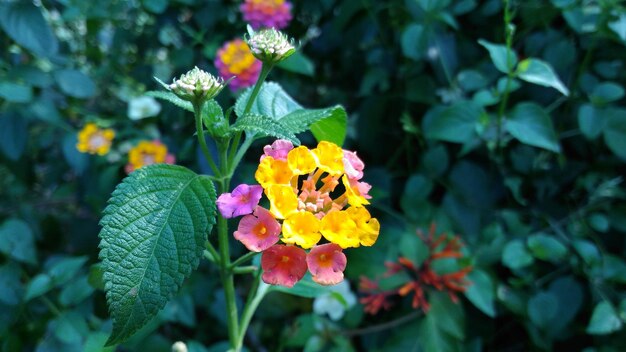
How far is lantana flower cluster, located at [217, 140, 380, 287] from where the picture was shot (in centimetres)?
44

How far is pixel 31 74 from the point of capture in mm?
1058

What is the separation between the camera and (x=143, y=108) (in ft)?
3.90

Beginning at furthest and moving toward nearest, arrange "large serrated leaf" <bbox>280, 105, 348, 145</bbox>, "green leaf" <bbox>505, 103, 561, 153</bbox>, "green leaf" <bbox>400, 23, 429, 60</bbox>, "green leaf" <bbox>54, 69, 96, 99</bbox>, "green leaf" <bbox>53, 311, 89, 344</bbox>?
1. "green leaf" <bbox>54, 69, 96, 99</bbox>
2. "green leaf" <bbox>400, 23, 429, 60</bbox>
3. "green leaf" <bbox>505, 103, 561, 153</bbox>
4. "green leaf" <bbox>53, 311, 89, 344</bbox>
5. "large serrated leaf" <bbox>280, 105, 348, 145</bbox>

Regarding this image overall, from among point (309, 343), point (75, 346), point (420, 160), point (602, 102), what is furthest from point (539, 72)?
point (75, 346)

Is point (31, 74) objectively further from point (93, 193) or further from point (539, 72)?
point (539, 72)

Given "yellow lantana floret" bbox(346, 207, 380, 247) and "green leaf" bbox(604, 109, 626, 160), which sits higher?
"yellow lantana floret" bbox(346, 207, 380, 247)

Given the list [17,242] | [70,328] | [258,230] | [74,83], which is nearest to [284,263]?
[258,230]

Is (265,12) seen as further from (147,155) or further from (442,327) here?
(442,327)

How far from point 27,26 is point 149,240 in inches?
31.7

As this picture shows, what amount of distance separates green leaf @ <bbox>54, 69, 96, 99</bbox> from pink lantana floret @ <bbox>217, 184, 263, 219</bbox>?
2.55 ft

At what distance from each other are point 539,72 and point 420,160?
321mm

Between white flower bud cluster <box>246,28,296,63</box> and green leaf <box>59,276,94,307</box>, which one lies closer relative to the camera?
white flower bud cluster <box>246,28,296,63</box>

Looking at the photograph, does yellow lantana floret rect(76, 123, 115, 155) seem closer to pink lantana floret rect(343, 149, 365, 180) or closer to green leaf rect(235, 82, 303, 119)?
green leaf rect(235, 82, 303, 119)

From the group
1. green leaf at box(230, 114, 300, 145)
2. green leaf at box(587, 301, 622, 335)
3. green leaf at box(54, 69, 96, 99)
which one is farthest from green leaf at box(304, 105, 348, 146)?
green leaf at box(54, 69, 96, 99)
